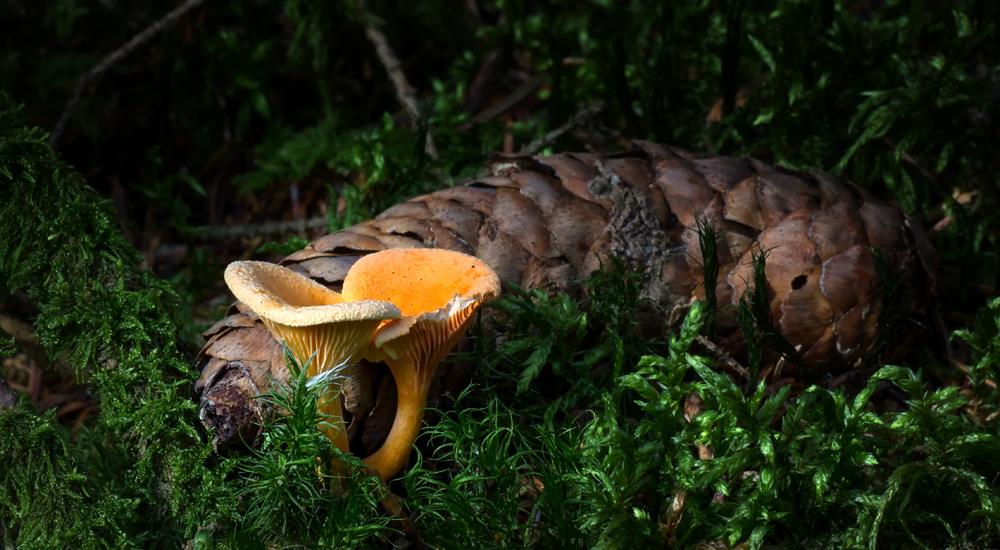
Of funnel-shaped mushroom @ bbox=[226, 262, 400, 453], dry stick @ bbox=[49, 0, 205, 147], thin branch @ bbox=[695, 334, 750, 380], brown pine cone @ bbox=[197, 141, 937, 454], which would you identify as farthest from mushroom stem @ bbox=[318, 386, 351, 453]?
dry stick @ bbox=[49, 0, 205, 147]

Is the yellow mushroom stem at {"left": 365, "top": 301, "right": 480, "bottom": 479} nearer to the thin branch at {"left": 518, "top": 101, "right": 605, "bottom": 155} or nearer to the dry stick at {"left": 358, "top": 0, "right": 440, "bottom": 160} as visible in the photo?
the thin branch at {"left": 518, "top": 101, "right": 605, "bottom": 155}

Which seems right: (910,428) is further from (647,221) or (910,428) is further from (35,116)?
(35,116)

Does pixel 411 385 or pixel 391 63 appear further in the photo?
pixel 391 63

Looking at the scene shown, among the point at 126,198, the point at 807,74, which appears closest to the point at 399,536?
the point at 807,74


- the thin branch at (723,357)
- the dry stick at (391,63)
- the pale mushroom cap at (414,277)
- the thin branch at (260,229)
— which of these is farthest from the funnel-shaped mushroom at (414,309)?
the dry stick at (391,63)

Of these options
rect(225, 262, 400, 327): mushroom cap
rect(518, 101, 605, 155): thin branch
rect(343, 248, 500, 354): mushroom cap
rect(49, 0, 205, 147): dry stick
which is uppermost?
rect(49, 0, 205, 147): dry stick

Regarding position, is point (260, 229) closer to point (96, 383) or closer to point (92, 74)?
point (92, 74)

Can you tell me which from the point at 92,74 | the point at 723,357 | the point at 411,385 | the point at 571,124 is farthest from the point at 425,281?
the point at 92,74
